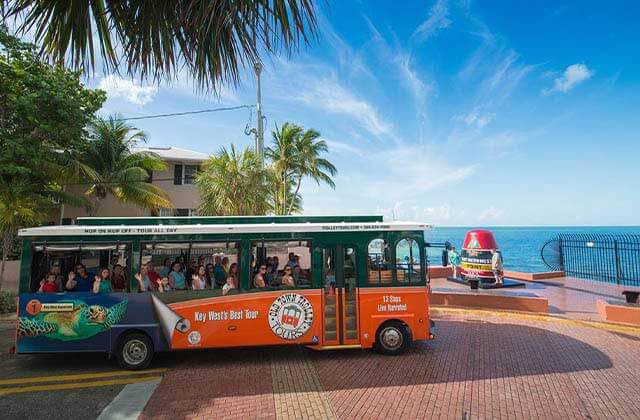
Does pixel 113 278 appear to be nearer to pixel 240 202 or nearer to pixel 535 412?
pixel 535 412

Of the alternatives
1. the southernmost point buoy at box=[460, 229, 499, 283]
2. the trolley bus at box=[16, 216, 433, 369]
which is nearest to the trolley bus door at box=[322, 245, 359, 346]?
the trolley bus at box=[16, 216, 433, 369]

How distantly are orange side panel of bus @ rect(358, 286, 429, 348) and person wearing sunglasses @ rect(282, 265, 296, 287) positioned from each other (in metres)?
1.45

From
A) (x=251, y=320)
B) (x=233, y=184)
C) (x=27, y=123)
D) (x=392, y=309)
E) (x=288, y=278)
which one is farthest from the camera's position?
(x=233, y=184)

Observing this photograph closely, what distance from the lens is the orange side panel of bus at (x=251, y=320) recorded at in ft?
23.6

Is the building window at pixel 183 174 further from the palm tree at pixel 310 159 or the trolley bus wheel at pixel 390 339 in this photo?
the trolley bus wheel at pixel 390 339

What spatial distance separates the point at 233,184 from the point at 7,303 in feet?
30.4

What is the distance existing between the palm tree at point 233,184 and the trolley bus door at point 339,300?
10104 millimetres

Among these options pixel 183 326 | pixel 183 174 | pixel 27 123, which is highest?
pixel 183 174

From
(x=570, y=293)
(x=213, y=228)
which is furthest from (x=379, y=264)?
(x=570, y=293)

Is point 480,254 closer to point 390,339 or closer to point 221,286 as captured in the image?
point 390,339

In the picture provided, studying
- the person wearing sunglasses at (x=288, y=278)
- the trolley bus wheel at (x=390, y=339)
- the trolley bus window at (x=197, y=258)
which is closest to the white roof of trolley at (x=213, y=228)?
the trolley bus window at (x=197, y=258)

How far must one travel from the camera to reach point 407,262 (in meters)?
7.80

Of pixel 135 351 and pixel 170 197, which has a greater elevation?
pixel 170 197

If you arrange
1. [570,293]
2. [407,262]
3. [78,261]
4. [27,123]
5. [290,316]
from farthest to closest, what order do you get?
[570,293] → [27,123] → [407,262] → [290,316] → [78,261]
